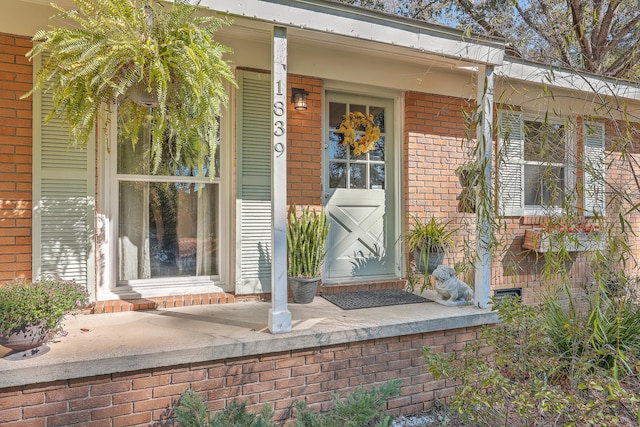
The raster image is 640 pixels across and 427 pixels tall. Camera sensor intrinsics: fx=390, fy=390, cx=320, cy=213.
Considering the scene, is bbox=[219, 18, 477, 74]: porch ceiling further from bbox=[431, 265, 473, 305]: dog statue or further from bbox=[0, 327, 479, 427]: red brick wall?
bbox=[0, 327, 479, 427]: red brick wall

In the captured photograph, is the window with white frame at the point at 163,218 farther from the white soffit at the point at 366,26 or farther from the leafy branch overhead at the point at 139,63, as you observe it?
the white soffit at the point at 366,26

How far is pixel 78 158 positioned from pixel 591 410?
3.65 m

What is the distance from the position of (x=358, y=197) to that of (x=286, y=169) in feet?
4.07

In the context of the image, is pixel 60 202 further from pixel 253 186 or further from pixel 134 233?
pixel 253 186

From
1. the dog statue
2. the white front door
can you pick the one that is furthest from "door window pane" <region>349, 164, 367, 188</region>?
the dog statue

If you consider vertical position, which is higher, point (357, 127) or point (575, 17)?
point (575, 17)

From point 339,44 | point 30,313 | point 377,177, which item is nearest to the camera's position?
point 30,313

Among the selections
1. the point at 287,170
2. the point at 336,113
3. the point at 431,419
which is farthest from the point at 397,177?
the point at 431,419

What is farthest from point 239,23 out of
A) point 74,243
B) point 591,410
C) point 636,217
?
point 636,217

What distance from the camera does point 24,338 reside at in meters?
2.11

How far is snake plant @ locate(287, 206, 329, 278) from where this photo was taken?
343 cm

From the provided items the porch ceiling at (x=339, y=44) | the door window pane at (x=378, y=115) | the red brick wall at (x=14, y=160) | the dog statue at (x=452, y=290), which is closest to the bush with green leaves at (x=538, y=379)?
the dog statue at (x=452, y=290)

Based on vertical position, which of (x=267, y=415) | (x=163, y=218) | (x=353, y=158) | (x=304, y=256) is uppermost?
(x=353, y=158)

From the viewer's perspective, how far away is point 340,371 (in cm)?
271
